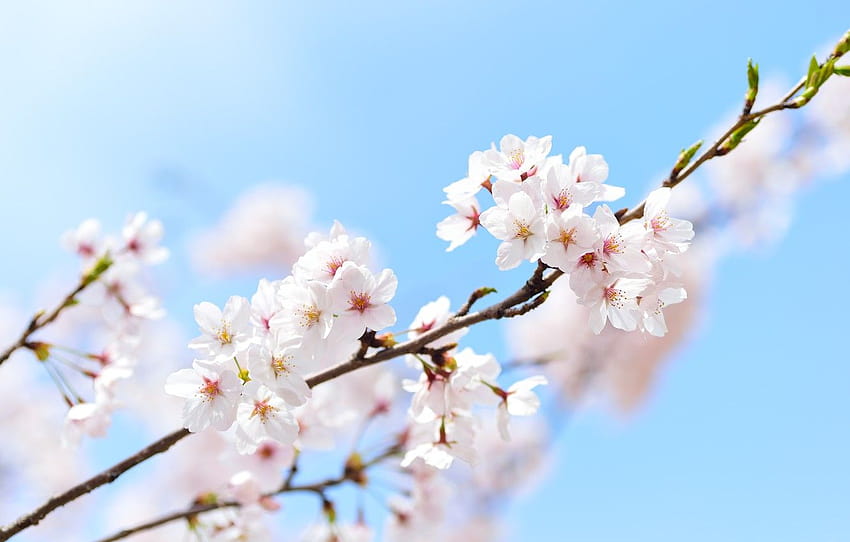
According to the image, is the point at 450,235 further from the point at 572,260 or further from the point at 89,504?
the point at 89,504

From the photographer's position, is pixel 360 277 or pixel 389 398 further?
pixel 389 398

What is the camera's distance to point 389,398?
2.56 m

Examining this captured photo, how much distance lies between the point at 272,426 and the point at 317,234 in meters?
0.41

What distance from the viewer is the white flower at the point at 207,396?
1308mm

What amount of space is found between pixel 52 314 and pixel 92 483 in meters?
0.59

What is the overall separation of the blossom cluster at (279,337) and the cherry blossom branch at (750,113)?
22.4 inches

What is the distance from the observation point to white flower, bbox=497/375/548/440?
1.68 meters

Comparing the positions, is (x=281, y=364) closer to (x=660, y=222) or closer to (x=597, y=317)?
(x=597, y=317)

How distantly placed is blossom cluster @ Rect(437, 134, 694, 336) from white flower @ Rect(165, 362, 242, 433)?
59cm

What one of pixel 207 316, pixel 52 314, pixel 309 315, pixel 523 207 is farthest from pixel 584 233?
pixel 52 314

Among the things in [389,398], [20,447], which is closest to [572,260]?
[389,398]

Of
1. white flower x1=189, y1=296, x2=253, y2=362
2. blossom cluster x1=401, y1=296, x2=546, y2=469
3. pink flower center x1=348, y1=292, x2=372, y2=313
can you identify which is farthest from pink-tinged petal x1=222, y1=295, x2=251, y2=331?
blossom cluster x1=401, y1=296, x2=546, y2=469

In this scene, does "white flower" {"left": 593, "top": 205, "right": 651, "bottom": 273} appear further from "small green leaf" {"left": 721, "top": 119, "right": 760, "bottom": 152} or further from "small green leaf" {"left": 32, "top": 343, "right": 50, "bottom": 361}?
"small green leaf" {"left": 32, "top": 343, "right": 50, "bottom": 361}

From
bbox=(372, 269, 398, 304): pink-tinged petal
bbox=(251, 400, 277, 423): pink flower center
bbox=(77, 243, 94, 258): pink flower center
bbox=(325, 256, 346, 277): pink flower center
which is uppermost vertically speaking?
bbox=(77, 243, 94, 258): pink flower center
